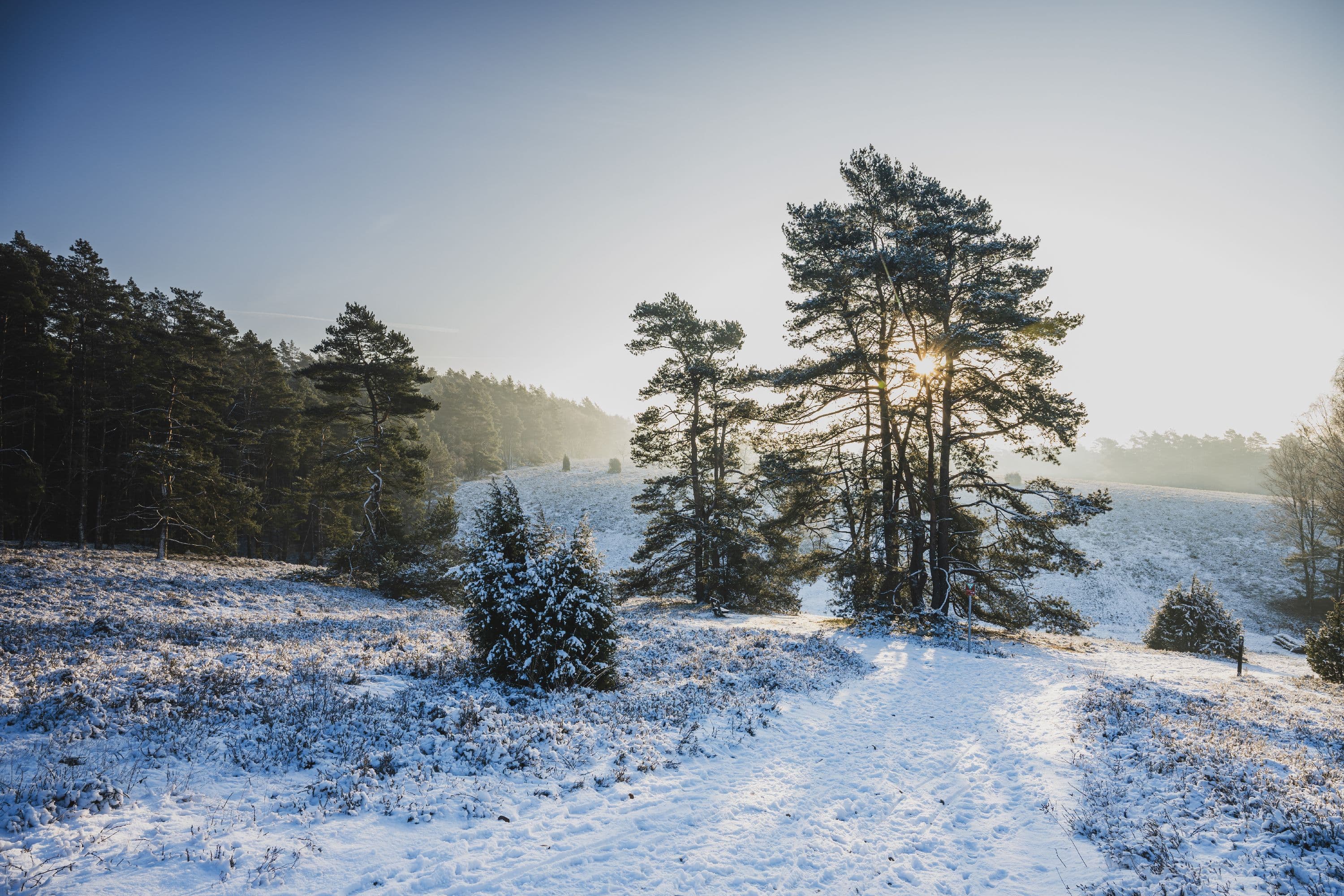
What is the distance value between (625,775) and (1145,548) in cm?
5465

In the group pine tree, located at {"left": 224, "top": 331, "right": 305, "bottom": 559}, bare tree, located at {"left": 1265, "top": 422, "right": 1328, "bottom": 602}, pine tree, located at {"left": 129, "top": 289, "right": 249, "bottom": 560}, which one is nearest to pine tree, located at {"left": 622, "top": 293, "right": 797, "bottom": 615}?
pine tree, located at {"left": 129, "top": 289, "right": 249, "bottom": 560}

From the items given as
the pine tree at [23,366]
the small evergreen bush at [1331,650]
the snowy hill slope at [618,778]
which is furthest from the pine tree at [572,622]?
the pine tree at [23,366]

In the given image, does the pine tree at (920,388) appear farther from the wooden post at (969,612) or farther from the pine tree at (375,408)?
the pine tree at (375,408)

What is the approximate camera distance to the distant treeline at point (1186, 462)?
7706 cm

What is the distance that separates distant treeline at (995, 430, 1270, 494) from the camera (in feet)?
253

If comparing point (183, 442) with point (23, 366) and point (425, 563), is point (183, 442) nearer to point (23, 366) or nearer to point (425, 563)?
point (23, 366)

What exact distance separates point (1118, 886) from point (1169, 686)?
426 inches

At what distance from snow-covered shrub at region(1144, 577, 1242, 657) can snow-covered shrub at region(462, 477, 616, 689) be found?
25118mm

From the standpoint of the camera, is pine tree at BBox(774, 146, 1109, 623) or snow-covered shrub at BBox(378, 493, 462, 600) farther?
snow-covered shrub at BBox(378, 493, 462, 600)

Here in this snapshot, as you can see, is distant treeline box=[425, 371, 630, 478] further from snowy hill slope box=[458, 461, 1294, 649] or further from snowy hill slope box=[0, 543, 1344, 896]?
snowy hill slope box=[0, 543, 1344, 896]

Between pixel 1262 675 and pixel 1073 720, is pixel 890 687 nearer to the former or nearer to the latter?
pixel 1073 720

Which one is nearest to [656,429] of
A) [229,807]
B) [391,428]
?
[391,428]

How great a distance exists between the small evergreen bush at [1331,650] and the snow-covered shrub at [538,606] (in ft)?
72.8

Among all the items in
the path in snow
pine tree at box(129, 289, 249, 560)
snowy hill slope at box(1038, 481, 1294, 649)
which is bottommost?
snowy hill slope at box(1038, 481, 1294, 649)
